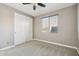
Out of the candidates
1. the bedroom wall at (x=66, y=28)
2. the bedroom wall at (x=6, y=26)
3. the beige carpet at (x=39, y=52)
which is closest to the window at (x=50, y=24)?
the bedroom wall at (x=66, y=28)

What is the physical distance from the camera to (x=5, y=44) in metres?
3.04

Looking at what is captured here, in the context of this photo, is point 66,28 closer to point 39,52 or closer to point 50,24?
point 50,24

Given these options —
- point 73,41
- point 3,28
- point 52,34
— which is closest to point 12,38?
point 3,28

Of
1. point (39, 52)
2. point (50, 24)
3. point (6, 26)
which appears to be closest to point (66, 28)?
point (50, 24)

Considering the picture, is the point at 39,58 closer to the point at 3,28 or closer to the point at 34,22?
the point at 3,28

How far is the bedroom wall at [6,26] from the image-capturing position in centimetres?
291

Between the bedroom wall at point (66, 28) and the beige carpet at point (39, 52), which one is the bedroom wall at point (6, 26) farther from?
the bedroom wall at point (66, 28)

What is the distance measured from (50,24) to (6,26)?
2.45 metres

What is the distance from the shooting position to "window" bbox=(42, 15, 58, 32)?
13.3 ft

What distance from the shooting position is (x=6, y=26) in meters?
3.10

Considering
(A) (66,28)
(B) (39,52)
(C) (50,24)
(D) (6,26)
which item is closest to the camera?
(B) (39,52)

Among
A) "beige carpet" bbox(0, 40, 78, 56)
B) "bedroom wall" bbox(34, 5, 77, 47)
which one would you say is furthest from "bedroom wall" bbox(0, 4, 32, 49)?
"bedroom wall" bbox(34, 5, 77, 47)

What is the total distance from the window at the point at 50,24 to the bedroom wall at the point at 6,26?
2080 mm

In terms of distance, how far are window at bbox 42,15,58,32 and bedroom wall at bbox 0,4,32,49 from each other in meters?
2.08
